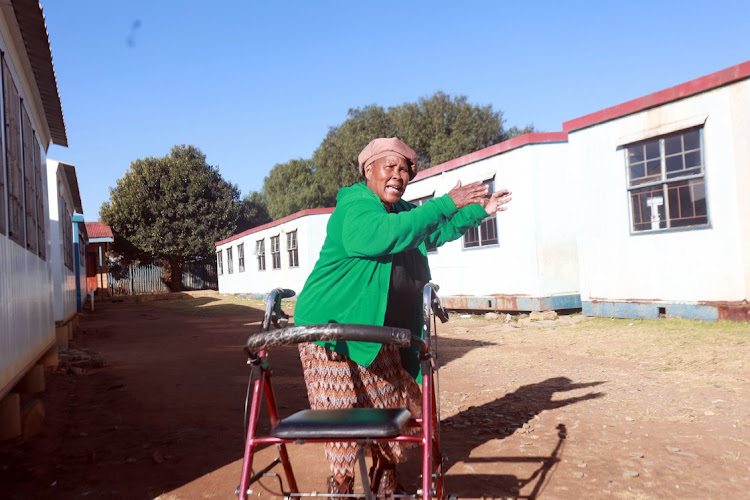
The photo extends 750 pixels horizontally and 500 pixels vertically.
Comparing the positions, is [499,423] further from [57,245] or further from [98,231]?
[98,231]

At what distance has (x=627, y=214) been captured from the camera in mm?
10727

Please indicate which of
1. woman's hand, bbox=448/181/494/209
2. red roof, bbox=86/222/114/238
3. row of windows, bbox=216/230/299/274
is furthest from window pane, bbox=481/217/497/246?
red roof, bbox=86/222/114/238

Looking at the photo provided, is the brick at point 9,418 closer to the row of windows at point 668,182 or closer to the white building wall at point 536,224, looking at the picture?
the row of windows at point 668,182

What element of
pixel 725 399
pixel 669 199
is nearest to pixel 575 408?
pixel 725 399

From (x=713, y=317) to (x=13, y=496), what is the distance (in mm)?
9148

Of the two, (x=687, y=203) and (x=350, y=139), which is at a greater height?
(x=350, y=139)

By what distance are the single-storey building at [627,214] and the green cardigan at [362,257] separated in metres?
8.02

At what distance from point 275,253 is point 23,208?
62.4ft

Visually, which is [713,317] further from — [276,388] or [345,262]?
[345,262]

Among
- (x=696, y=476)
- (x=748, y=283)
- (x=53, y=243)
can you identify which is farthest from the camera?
(x=53, y=243)

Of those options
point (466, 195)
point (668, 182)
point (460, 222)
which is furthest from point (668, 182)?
point (466, 195)

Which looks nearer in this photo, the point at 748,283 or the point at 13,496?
the point at 13,496

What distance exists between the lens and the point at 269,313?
2.38 metres

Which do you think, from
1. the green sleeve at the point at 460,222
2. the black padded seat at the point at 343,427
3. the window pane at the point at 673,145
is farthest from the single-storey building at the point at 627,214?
the black padded seat at the point at 343,427
